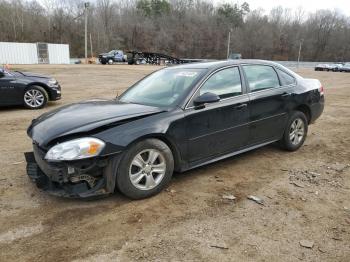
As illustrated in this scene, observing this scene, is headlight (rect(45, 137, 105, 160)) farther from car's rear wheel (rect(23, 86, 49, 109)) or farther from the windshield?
car's rear wheel (rect(23, 86, 49, 109))

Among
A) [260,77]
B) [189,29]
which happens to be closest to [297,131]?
[260,77]

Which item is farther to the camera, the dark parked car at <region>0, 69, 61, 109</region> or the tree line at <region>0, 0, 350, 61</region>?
the tree line at <region>0, 0, 350, 61</region>

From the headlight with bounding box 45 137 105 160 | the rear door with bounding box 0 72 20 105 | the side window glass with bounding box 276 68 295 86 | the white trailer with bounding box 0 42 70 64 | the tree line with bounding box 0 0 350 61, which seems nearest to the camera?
the headlight with bounding box 45 137 105 160

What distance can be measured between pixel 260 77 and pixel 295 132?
1.18 metres

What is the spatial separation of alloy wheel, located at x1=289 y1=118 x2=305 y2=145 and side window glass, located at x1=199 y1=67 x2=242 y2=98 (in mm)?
1384

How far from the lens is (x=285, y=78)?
5406mm

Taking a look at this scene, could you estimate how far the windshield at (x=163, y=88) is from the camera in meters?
4.23

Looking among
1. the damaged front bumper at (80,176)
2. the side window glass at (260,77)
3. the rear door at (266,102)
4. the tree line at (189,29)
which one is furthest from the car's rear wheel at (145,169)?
the tree line at (189,29)

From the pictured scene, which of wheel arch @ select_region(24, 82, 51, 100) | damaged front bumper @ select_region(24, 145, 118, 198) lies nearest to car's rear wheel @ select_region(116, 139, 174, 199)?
damaged front bumper @ select_region(24, 145, 118, 198)

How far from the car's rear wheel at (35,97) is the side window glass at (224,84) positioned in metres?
6.54

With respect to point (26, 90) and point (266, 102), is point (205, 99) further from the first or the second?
point (26, 90)

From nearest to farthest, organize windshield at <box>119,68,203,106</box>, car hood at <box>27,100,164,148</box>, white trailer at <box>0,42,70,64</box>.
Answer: car hood at <box>27,100,164,148</box>
windshield at <box>119,68,203,106</box>
white trailer at <box>0,42,70,64</box>

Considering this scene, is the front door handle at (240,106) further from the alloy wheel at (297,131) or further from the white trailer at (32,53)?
the white trailer at (32,53)

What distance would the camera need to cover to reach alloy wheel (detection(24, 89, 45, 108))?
30.3 feet
